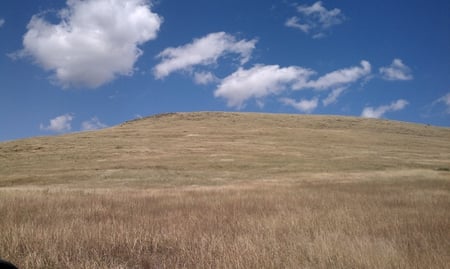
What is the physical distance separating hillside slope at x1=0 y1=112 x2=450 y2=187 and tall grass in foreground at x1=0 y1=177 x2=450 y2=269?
18743 mm

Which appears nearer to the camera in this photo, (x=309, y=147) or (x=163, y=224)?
(x=163, y=224)

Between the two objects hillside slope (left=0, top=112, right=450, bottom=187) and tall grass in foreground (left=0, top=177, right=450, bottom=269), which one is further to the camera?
hillside slope (left=0, top=112, right=450, bottom=187)

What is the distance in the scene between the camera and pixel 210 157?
52.8m

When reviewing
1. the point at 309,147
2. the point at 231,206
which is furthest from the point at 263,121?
the point at 231,206

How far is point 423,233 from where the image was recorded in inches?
336

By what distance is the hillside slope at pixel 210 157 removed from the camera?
36.5 metres

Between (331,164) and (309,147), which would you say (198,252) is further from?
(309,147)

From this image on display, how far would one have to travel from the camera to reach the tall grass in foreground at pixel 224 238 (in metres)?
6.39

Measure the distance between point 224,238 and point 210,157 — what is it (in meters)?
44.8

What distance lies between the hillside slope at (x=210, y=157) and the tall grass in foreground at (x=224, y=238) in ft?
61.5

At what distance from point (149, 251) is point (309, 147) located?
6136cm

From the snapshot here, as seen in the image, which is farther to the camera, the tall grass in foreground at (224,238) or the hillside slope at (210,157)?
the hillside slope at (210,157)

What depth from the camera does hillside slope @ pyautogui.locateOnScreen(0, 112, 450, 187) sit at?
36.5 m

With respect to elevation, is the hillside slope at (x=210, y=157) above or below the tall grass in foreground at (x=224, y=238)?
above
